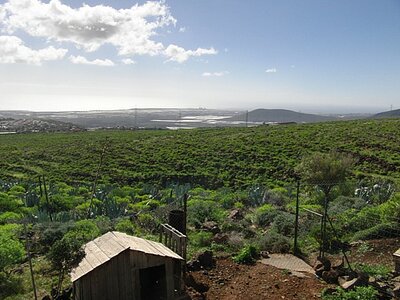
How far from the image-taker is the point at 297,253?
1135 centimetres

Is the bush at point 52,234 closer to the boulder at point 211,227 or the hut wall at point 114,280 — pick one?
the hut wall at point 114,280

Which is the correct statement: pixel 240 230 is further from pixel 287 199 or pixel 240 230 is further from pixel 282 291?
pixel 287 199

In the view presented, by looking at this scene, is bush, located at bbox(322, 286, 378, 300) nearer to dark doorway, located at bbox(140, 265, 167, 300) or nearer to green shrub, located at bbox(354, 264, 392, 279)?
green shrub, located at bbox(354, 264, 392, 279)

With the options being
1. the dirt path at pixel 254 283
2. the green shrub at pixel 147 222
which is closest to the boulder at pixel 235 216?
the green shrub at pixel 147 222

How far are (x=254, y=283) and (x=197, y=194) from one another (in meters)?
13.9

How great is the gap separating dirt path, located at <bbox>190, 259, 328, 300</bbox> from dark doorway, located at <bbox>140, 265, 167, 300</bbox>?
732mm

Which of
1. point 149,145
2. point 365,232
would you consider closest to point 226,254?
A: point 365,232

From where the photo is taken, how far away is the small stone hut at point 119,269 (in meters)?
7.18

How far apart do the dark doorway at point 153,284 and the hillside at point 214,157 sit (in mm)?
21291

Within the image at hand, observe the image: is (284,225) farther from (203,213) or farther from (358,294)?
(358,294)

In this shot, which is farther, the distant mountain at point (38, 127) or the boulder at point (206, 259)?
the distant mountain at point (38, 127)

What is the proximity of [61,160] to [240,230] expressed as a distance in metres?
33.4

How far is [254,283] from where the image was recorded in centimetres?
905

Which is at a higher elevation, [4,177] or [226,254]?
[226,254]
